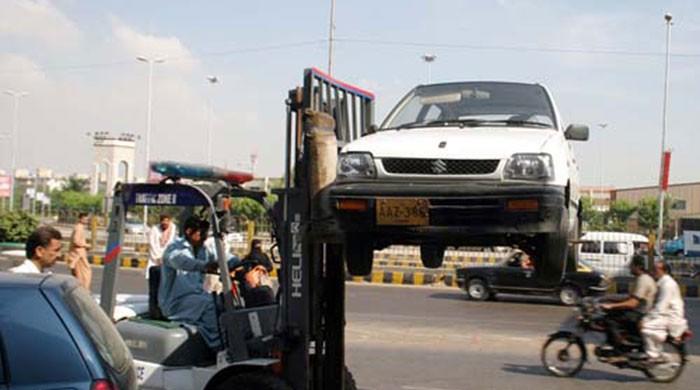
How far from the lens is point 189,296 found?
21.6 ft

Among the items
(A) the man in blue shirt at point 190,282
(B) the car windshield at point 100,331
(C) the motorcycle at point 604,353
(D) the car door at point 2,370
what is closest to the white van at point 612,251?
(C) the motorcycle at point 604,353

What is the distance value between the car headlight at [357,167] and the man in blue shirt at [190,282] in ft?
4.04

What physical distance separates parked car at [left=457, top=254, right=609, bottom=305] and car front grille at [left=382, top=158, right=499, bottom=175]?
13904 millimetres

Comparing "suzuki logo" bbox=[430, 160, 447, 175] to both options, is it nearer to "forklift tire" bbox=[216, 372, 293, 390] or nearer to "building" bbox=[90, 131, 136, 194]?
"forklift tire" bbox=[216, 372, 293, 390]

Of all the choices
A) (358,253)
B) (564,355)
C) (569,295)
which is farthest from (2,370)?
(569,295)

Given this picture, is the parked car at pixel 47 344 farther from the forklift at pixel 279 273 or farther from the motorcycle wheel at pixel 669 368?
the motorcycle wheel at pixel 669 368

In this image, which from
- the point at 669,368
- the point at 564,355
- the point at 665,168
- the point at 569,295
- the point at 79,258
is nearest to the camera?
the point at 669,368

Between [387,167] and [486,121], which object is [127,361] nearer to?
[387,167]

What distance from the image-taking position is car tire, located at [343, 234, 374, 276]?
5.98m

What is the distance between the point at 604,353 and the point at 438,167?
574 cm

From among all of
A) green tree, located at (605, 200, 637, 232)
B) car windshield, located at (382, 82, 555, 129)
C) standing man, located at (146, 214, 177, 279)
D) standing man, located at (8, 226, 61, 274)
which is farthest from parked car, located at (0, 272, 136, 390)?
green tree, located at (605, 200, 637, 232)

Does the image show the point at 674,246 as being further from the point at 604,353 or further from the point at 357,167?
the point at 357,167

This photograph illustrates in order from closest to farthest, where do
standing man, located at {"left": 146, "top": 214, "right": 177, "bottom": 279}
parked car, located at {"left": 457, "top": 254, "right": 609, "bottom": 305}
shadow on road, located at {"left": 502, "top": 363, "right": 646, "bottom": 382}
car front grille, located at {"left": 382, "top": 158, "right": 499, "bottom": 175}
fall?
car front grille, located at {"left": 382, "top": 158, "right": 499, "bottom": 175}
shadow on road, located at {"left": 502, "top": 363, "right": 646, "bottom": 382}
standing man, located at {"left": 146, "top": 214, "right": 177, "bottom": 279}
parked car, located at {"left": 457, "top": 254, "right": 609, "bottom": 305}

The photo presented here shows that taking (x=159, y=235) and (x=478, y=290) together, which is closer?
(x=159, y=235)
